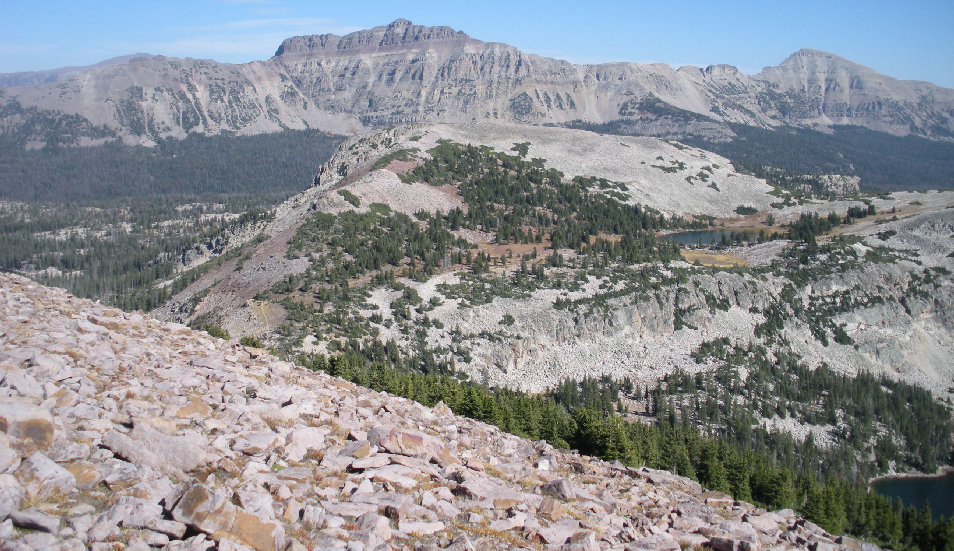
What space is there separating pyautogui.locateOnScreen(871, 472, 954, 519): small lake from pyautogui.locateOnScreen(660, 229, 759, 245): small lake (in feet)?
231

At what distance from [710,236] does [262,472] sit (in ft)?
513

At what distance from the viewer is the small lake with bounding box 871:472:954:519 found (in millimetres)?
79562

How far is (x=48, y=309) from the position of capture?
107 feet

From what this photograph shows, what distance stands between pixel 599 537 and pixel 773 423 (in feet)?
249

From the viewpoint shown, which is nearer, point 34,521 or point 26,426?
point 34,521

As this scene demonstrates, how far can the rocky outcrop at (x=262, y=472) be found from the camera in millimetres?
16516

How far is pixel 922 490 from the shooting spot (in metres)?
83.3

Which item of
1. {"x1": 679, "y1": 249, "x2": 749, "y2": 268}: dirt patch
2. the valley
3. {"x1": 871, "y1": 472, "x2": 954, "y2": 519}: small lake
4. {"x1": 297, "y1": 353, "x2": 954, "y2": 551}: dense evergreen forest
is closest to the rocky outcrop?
the valley

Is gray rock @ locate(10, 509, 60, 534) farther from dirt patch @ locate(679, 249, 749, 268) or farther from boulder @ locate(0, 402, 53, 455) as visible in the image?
dirt patch @ locate(679, 249, 749, 268)

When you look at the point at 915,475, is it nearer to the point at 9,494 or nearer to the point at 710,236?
the point at 710,236

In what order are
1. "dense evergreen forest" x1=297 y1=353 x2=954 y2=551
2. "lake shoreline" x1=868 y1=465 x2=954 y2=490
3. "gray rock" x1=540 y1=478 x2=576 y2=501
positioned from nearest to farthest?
"gray rock" x1=540 y1=478 x2=576 y2=501 < "dense evergreen forest" x1=297 y1=353 x2=954 y2=551 < "lake shoreline" x1=868 y1=465 x2=954 y2=490

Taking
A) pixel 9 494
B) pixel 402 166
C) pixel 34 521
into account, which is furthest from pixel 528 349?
pixel 34 521

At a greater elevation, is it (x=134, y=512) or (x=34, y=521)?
(x=34, y=521)

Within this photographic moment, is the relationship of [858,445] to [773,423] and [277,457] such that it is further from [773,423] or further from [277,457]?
[277,457]
